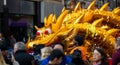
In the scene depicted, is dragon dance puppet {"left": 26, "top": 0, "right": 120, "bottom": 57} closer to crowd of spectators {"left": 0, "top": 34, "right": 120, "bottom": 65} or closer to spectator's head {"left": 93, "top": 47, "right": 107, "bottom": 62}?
crowd of spectators {"left": 0, "top": 34, "right": 120, "bottom": 65}

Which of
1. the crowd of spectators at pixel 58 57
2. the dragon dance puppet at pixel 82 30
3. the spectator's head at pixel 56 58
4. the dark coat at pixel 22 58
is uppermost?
the spectator's head at pixel 56 58

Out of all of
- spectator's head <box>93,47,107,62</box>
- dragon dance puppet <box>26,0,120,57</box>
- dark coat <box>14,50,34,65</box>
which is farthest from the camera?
Answer: dragon dance puppet <box>26,0,120,57</box>

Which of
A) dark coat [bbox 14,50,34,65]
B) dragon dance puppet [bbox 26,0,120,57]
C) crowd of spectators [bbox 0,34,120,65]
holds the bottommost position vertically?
dragon dance puppet [bbox 26,0,120,57]

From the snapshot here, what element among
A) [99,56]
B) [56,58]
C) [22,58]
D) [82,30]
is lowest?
[82,30]

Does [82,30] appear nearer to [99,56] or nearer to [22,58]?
[22,58]

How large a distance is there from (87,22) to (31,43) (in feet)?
7.71

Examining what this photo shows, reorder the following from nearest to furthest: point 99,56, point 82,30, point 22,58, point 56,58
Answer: point 56,58 < point 99,56 < point 22,58 < point 82,30

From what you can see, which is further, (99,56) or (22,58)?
(22,58)

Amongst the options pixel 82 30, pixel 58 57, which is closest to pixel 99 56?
pixel 58 57

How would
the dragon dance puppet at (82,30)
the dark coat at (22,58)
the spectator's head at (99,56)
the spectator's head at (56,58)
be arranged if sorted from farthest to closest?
the dragon dance puppet at (82,30), the dark coat at (22,58), the spectator's head at (99,56), the spectator's head at (56,58)

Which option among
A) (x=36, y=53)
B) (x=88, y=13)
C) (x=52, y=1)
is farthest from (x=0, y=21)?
(x=36, y=53)

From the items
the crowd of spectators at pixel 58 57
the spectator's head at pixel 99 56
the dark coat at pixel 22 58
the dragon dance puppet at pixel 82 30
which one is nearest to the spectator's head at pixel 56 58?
the crowd of spectators at pixel 58 57

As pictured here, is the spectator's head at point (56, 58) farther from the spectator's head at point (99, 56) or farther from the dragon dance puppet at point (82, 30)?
the dragon dance puppet at point (82, 30)

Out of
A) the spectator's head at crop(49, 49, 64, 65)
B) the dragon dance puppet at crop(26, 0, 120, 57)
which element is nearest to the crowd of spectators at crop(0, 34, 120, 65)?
the spectator's head at crop(49, 49, 64, 65)
